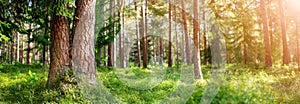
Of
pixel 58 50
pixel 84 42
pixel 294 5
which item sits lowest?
pixel 58 50

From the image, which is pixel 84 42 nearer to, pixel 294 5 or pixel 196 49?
pixel 196 49

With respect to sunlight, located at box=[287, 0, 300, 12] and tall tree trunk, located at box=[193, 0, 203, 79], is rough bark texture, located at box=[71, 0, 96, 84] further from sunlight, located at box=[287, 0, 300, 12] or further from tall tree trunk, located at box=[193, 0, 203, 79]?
sunlight, located at box=[287, 0, 300, 12]

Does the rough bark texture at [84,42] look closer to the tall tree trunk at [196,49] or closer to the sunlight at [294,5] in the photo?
the tall tree trunk at [196,49]

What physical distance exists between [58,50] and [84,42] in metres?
0.82

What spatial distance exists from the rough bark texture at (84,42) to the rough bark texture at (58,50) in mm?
248

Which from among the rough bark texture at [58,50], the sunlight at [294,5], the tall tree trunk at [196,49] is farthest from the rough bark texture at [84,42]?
the sunlight at [294,5]

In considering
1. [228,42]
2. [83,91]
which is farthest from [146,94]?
[228,42]

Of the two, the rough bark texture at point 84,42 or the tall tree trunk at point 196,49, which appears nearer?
the rough bark texture at point 84,42

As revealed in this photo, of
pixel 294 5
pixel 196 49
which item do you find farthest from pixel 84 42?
pixel 294 5

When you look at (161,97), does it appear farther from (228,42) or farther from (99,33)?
(228,42)

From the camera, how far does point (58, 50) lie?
8.78 metres

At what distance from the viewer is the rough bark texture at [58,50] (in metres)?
8.73

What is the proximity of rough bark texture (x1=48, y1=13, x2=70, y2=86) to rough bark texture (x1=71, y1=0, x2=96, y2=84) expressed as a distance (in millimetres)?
248

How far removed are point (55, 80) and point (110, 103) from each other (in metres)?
1.95
